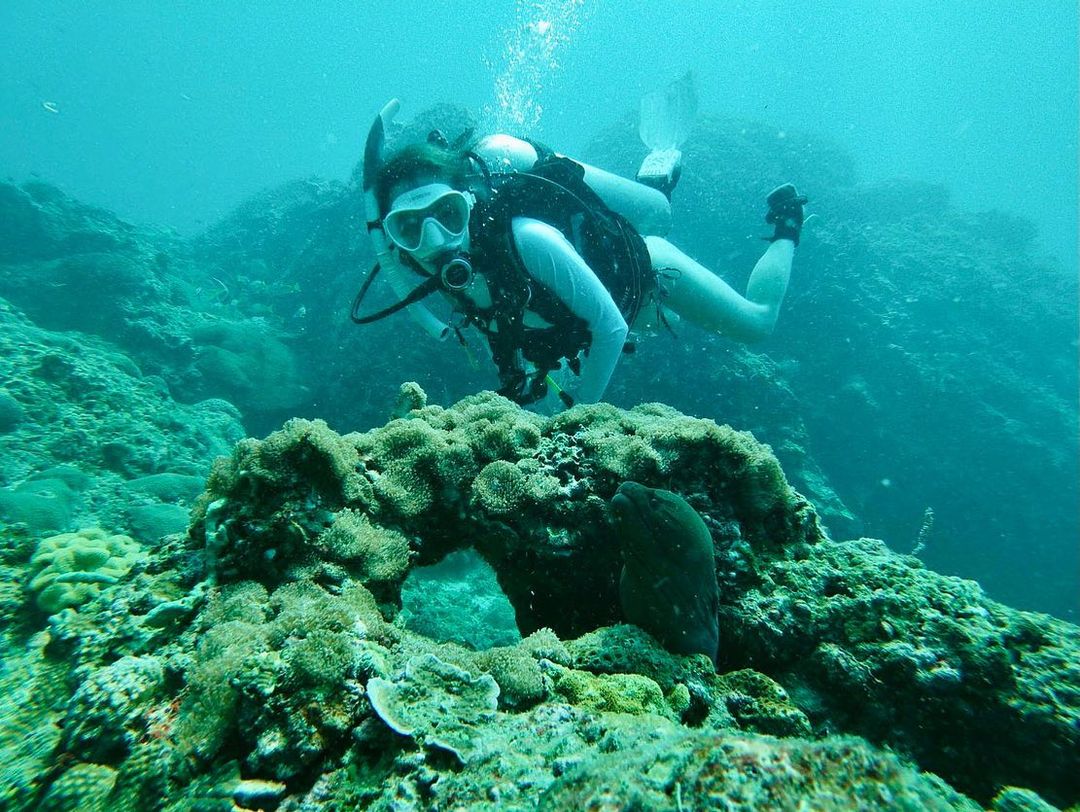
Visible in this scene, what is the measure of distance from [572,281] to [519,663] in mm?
2923

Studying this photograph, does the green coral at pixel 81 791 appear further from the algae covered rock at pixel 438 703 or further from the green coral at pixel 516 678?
the green coral at pixel 516 678

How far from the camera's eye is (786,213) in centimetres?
630

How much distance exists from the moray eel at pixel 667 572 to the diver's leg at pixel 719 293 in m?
3.71

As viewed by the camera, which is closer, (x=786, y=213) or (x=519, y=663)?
(x=519, y=663)

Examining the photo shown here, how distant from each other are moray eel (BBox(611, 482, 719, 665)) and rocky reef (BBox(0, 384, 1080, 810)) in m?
0.13

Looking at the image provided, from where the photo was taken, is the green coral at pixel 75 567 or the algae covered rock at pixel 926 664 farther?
the green coral at pixel 75 567

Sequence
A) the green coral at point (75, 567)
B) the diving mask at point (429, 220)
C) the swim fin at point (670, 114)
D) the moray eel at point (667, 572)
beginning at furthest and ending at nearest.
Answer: the swim fin at point (670, 114), the diving mask at point (429, 220), the green coral at point (75, 567), the moray eel at point (667, 572)

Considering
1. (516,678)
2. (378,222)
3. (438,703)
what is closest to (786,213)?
(378,222)

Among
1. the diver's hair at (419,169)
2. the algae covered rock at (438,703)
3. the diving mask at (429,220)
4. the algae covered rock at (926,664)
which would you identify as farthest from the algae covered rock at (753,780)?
the diver's hair at (419,169)

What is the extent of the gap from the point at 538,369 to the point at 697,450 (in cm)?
189

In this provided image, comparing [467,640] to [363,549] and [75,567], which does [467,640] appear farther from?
[75,567]

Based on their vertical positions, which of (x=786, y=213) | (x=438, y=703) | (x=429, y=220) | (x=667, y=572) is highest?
(x=786, y=213)

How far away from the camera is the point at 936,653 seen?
80.2 inches

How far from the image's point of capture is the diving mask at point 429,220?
379 centimetres
